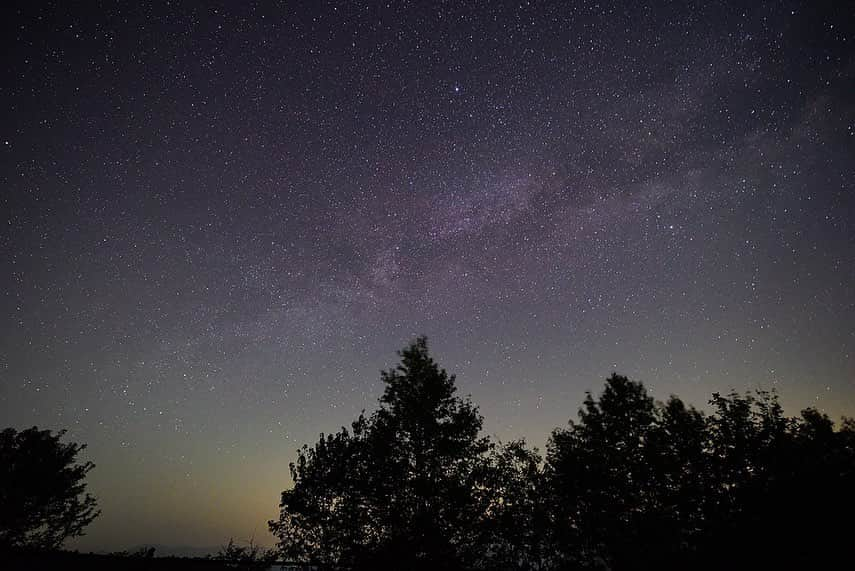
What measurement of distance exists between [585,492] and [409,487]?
12.1 m

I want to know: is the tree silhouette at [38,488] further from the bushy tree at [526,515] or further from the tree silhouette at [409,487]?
the bushy tree at [526,515]

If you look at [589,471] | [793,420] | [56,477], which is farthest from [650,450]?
[56,477]

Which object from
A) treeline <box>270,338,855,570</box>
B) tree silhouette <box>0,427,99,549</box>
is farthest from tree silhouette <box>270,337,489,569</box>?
tree silhouette <box>0,427,99,549</box>

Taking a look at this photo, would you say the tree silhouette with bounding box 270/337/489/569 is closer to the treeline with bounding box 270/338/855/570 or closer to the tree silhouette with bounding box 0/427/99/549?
the treeline with bounding box 270/338/855/570

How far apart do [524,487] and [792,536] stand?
13.6 meters

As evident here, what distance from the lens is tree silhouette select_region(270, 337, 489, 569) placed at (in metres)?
15.8

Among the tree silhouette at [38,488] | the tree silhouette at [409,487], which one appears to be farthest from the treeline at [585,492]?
the tree silhouette at [38,488]

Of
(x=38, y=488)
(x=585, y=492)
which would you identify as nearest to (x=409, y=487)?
(x=585, y=492)

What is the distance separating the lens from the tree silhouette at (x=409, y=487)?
1582cm

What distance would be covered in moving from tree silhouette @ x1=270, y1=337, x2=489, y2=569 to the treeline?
63mm

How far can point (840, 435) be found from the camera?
89.4 feet

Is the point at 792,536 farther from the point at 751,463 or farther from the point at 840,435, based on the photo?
the point at 840,435

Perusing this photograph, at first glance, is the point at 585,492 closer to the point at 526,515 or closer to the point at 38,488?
the point at 526,515

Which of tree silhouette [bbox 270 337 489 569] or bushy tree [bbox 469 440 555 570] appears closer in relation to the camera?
tree silhouette [bbox 270 337 489 569]
